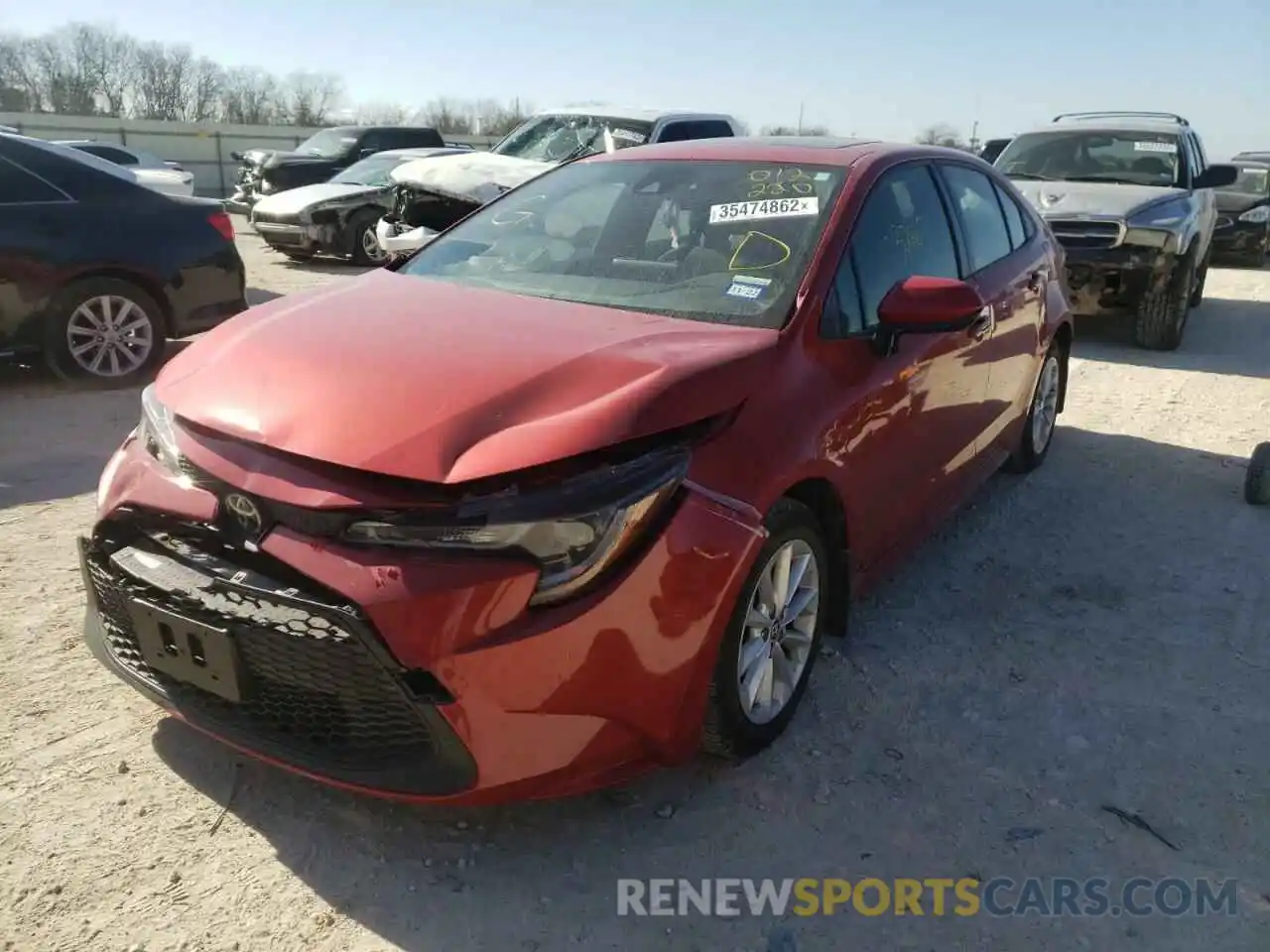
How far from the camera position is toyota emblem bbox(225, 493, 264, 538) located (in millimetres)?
2166

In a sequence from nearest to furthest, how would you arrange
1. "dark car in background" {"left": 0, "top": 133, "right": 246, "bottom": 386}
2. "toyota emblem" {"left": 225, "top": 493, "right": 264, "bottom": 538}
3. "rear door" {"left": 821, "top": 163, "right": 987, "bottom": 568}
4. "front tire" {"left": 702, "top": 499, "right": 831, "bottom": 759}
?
"toyota emblem" {"left": 225, "top": 493, "right": 264, "bottom": 538}, "front tire" {"left": 702, "top": 499, "right": 831, "bottom": 759}, "rear door" {"left": 821, "top": 163, "right": 987, "bottom": 568}, "dark car in background" {"left": 0, "top": 133, "right": 246, "bottom": 386}

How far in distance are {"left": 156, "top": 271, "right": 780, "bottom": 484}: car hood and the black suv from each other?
6.38 meters

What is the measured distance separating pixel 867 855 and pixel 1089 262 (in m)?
6.87

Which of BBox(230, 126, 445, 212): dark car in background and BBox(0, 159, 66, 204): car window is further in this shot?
BBox(230, 126, 445, 212): dark car in background

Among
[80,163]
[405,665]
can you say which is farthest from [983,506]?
[80,163]

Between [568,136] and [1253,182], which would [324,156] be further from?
[1253,182]

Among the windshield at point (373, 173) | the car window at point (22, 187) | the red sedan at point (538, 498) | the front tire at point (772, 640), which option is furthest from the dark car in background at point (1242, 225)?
the car window at point (22, 187)

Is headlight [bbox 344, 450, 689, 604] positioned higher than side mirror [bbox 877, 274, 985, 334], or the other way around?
side mirror [bbox 877, 274, 985, 334]

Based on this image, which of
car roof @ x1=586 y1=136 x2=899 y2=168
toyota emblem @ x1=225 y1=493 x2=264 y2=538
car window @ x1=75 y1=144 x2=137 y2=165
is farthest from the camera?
car window @ x1=75 y1=144 x2=137 y2=165

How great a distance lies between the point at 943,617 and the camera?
3670 mm

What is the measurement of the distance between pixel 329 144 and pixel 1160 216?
42.6 feet

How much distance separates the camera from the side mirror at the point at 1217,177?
8.98m

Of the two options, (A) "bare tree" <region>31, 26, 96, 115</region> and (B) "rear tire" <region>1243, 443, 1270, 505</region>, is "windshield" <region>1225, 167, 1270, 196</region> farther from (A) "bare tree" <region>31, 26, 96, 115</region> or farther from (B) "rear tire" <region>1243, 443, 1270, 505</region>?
(A) "bare tree" <region>31, 26, 96, 115</region>

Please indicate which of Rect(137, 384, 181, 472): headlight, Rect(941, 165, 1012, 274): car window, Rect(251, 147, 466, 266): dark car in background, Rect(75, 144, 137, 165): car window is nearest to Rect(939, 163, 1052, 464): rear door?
Rect(941, 165, 1012, 274): car window
